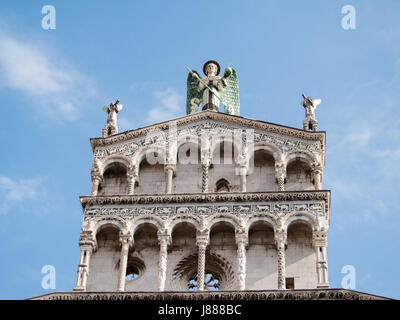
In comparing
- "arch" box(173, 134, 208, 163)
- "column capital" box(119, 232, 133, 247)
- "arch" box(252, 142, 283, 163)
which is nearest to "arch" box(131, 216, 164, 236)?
"column capital" box(119, 232, 133, 247)

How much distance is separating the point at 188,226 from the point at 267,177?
106 inches

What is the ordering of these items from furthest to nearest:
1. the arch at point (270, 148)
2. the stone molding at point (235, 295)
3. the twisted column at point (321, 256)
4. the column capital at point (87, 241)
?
the arch at point (270, 148) < the column capital at point (87, 241) < the twisted column at point (321, 256) < the stone molding at point (235, 295)

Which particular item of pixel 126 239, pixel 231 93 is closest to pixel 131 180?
pixel 126 239

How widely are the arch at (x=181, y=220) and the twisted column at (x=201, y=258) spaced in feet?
1.18

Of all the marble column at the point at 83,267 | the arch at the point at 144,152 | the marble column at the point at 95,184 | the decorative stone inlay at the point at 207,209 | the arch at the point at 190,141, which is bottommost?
the marble column at the point at 83,267

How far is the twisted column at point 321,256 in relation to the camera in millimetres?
26719

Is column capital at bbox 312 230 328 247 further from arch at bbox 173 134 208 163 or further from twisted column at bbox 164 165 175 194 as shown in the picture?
arch at bbox 173 134 208 163

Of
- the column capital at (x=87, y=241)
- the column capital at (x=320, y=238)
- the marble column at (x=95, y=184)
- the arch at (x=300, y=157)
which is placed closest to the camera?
the column capital at (x=320, y=238)

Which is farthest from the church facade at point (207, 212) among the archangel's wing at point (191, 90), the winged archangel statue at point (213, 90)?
the archangel's wing at point (191, 90)

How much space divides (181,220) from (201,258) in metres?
1.17

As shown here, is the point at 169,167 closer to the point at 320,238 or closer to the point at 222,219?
the point at 222,219

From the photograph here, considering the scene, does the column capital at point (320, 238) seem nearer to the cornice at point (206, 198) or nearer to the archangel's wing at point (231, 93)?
the cornice at point (206, 198)

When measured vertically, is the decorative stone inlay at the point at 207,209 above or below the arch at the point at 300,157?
below
